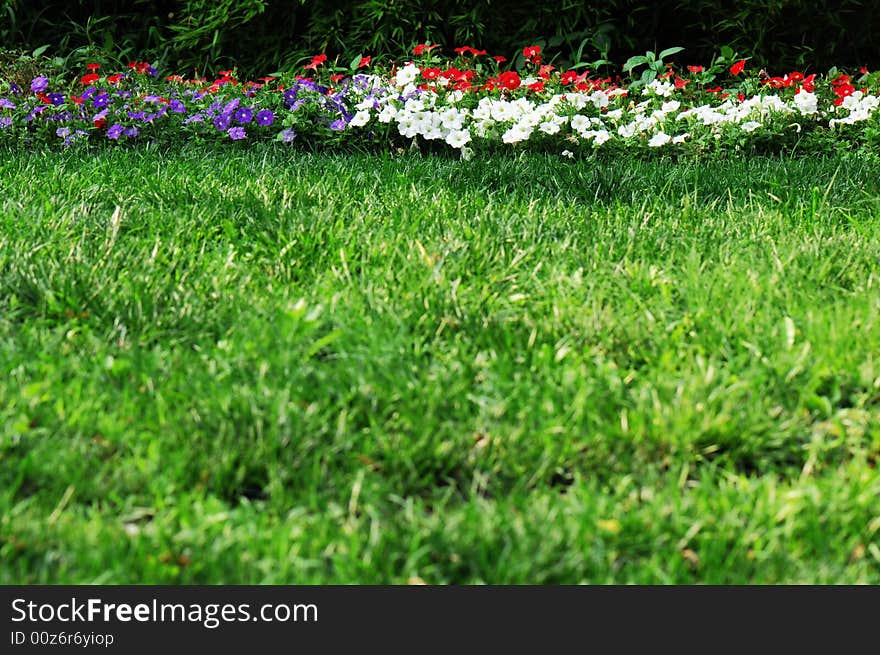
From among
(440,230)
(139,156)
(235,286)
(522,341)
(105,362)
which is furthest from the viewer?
(139,156)

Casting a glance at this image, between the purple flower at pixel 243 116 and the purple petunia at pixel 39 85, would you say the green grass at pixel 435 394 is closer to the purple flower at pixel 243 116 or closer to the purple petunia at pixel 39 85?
the purple flower at pixel 243 116

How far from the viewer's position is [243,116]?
4773 mm

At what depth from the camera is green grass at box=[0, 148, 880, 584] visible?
4.96ft

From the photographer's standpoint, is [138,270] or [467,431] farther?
[138,270]

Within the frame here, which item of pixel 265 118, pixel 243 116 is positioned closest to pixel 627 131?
pixel 265 118

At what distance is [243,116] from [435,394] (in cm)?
327

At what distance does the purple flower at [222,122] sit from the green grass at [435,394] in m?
1.64

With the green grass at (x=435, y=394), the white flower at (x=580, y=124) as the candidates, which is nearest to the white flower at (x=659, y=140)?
the white flower at (x=580, y=124)

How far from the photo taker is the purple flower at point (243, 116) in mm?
4773

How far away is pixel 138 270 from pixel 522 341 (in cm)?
110

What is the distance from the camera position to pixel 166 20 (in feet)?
25.7

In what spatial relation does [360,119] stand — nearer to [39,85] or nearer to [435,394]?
[39,85]

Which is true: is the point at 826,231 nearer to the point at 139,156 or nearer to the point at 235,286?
the point at 235,286

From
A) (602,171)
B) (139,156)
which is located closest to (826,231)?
(602,171)
